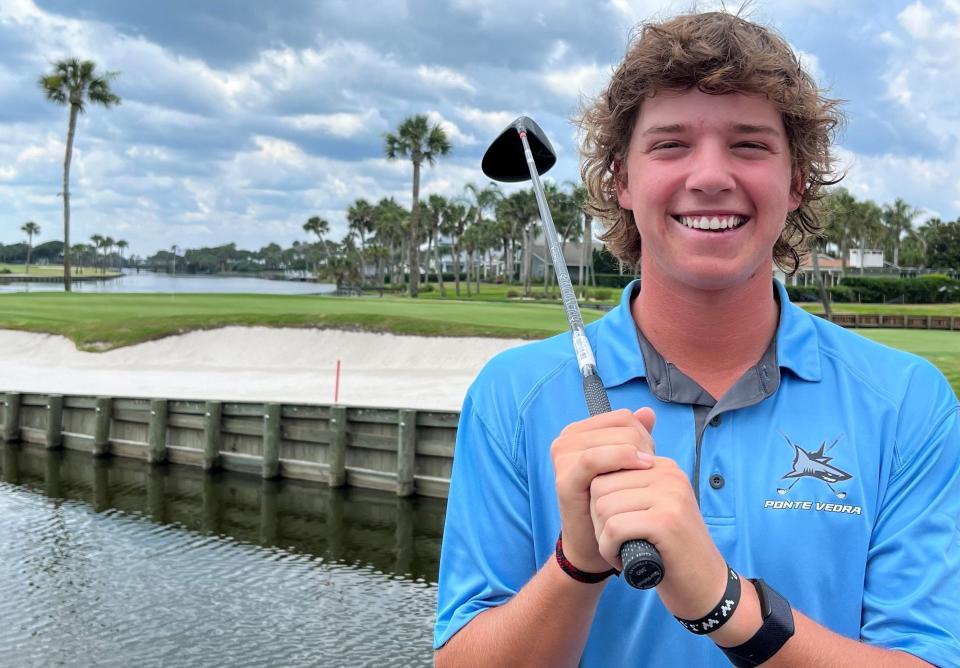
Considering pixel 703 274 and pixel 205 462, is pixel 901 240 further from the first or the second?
pixel 703 274

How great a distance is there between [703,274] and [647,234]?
7.2 inches

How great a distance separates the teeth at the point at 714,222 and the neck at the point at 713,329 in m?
0.17

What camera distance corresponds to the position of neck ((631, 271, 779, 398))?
2.25m

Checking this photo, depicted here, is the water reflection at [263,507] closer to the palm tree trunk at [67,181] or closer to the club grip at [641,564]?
the club grip at [641,564]

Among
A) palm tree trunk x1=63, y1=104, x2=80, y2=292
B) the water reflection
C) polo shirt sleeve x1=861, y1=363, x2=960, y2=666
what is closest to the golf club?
polo shirt sleeve x1=861, y1=363, x2=960, y2=666

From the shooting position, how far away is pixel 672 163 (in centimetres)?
220

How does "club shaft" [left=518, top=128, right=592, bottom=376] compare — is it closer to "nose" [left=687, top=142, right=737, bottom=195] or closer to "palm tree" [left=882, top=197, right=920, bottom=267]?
"nose" [left=687, top=142, right=737, bottom=195]

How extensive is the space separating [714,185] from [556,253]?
68 centimetres

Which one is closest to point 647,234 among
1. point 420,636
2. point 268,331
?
point 420,636

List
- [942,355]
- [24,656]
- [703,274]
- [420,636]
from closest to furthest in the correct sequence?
[703,274] → [24,656] → [420,636] → [942,355]

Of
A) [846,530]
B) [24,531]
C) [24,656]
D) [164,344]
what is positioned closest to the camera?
[846,530]

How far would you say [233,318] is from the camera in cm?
3516

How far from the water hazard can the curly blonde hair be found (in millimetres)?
9754

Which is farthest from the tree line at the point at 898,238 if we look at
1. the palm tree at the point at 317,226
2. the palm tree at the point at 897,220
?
the palm tree at the point at 317,226
